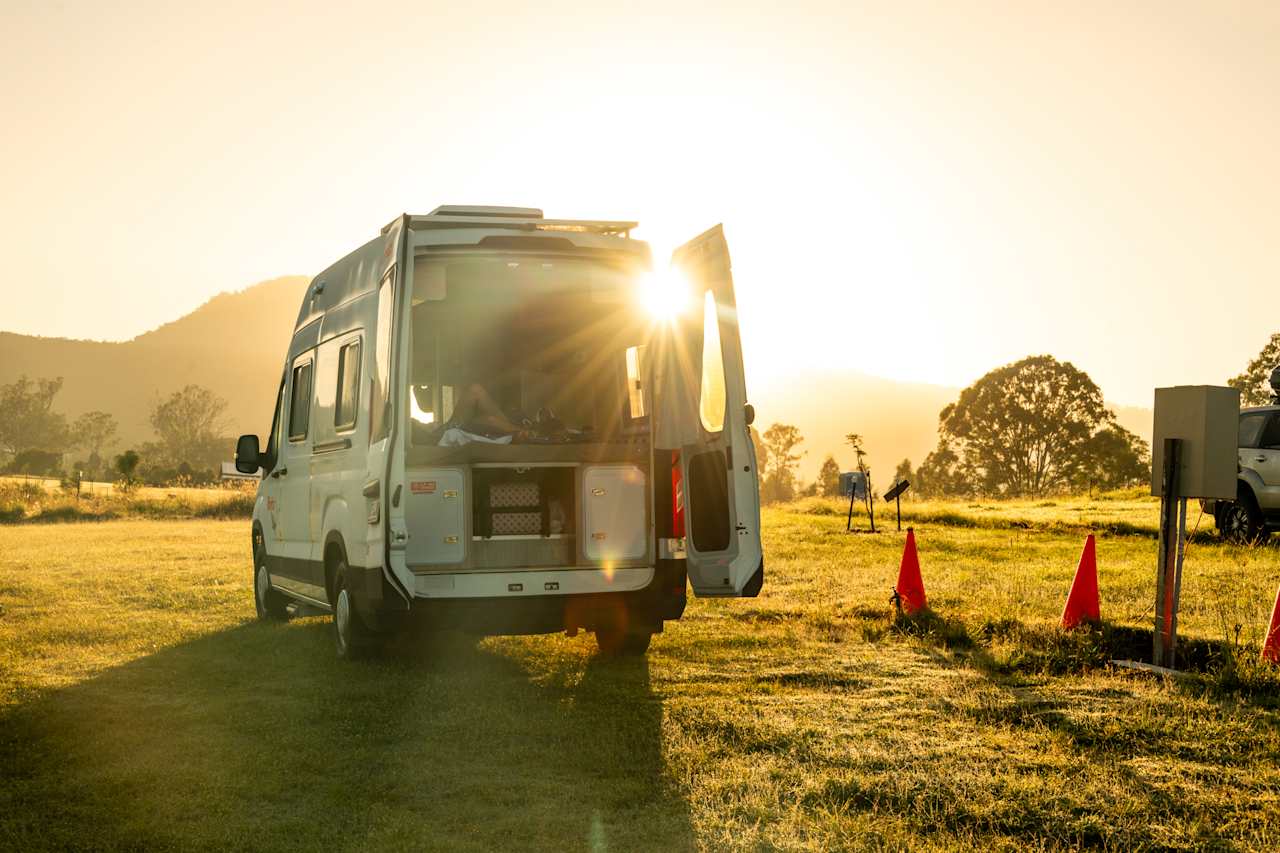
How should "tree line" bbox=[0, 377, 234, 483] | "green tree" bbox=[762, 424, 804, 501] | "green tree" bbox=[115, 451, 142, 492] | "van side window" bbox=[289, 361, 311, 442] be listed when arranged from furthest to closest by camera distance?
"tree line" bbox=[0, 377, 234, 483] < "green tree" bbox=[762, 424, 804, 501] < "green tree" bbox=[115, 451, 142, 492] < "van side window" bbox=[289, 361, 311, 442]

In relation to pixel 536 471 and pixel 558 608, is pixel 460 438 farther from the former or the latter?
pixel 558 608

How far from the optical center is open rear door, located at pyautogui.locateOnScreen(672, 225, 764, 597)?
28.9 feet

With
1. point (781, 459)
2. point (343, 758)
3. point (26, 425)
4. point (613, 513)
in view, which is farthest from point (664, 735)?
point (26, 425)

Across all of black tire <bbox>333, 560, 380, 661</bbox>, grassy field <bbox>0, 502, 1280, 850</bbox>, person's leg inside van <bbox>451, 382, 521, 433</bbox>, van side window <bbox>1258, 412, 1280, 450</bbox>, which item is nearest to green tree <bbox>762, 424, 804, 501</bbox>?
van side window <bbox>1258, 412, 1280, 450</bbox>

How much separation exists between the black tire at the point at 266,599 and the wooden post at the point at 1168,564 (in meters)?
7.85

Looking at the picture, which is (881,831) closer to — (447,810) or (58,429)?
(447,810)

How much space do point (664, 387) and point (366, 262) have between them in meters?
2.37

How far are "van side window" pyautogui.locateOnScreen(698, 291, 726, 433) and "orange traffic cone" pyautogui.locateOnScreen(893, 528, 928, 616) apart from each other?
4.02m

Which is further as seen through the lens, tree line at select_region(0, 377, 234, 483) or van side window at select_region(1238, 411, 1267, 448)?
tree line at select_region(0, 377, 234, 483)

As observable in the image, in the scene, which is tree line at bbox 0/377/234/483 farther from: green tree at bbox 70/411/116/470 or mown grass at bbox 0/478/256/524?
mown grass at bbox 0/478/256/524

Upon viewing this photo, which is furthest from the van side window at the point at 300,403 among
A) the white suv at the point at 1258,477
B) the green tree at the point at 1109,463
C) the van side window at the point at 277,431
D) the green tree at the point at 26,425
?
the green tree at the point at 26,425

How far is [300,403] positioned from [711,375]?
14.0ft

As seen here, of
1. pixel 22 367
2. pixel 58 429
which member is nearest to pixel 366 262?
pixel 58 429

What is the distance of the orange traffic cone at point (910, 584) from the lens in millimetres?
12305
